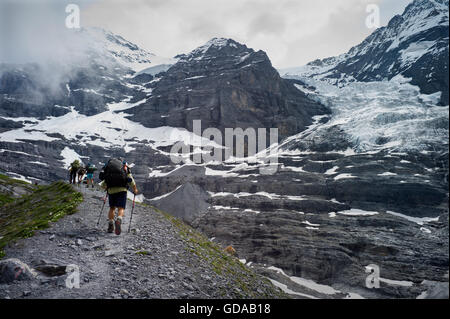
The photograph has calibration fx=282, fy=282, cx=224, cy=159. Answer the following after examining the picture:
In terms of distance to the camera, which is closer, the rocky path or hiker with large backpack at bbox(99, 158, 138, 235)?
the rocky path

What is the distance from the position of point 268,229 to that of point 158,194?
8117 centimetres

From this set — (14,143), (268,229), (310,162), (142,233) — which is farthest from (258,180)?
(14,143)

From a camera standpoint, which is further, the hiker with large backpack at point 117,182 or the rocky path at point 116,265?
the hiker with large backpack at point 117,182

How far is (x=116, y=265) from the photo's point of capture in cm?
900

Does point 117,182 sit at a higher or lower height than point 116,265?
higher

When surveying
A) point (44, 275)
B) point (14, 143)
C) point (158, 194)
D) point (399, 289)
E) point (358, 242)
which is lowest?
point (399, 289)

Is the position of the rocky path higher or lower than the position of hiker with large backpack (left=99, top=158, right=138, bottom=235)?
lower

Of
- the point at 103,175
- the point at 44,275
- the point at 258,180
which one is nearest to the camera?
the point at 44,275

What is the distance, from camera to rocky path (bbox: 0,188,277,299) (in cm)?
741

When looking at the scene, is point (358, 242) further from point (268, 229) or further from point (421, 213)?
point (421, 213)

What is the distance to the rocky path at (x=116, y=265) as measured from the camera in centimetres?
741

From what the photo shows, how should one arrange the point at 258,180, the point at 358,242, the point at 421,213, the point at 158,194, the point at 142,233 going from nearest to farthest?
the point at 142,233
the point at 358,242
the point at 421,213
the point at 258,180
the point at 158,194

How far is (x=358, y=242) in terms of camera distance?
318 feet

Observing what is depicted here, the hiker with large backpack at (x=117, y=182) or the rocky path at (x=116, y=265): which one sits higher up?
the hiker with large backpack at (x=117, y=182)
